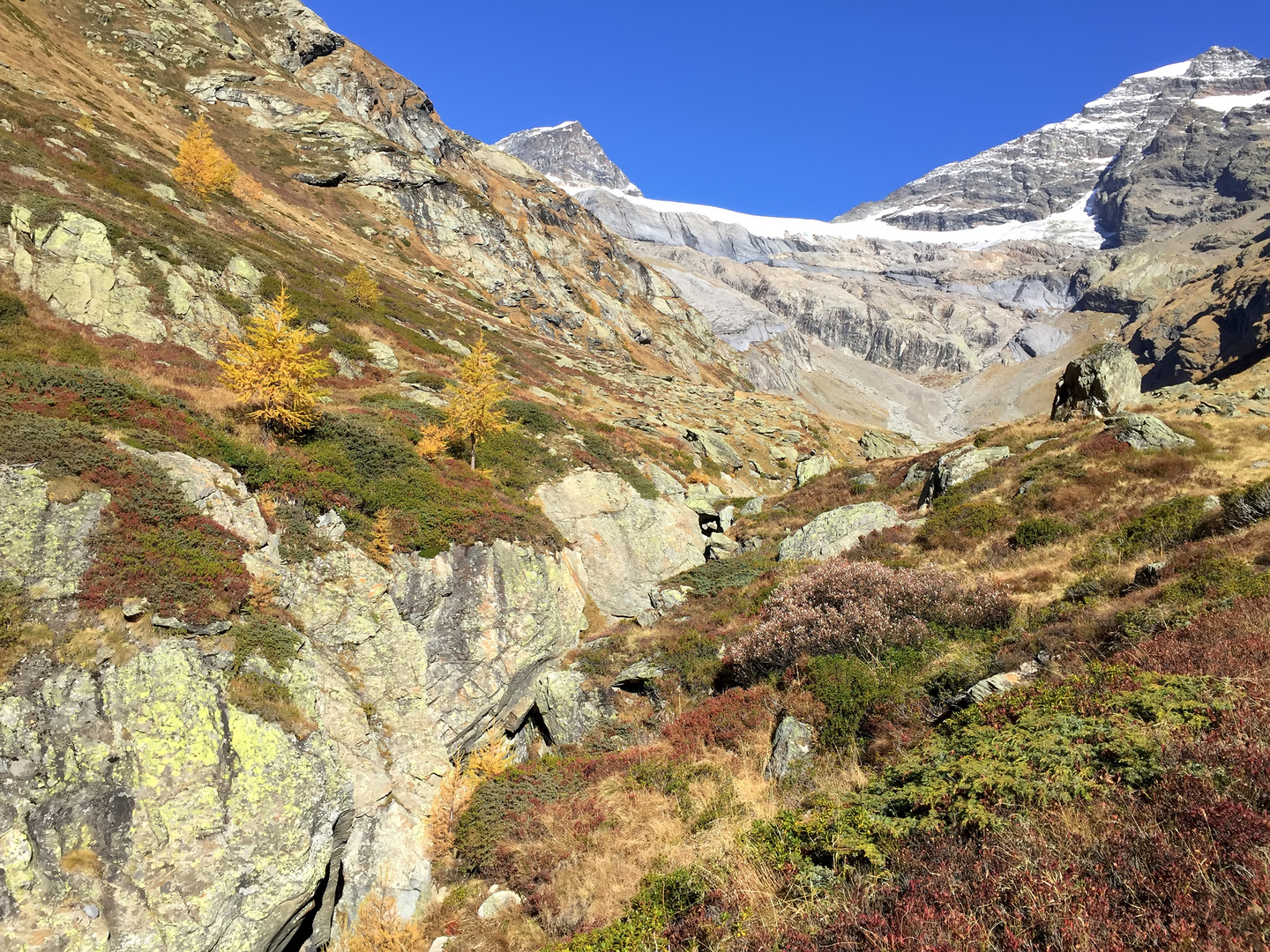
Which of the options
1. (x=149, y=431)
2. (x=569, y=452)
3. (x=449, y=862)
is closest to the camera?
(x=449, y=862)

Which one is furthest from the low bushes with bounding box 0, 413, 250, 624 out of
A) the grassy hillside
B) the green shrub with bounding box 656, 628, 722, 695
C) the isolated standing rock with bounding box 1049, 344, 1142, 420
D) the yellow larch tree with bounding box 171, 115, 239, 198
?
the yellow larch tree with bounding box 171, 115, 239, 198

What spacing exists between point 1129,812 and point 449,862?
39.0ft

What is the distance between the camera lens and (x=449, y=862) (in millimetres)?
11789

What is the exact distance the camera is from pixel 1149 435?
18.8 metres

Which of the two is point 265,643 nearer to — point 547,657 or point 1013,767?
point 547,657

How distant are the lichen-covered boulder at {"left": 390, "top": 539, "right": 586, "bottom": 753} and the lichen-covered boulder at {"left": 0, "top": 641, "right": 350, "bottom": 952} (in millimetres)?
4734

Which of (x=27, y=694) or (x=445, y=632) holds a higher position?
(x=27, y=694)

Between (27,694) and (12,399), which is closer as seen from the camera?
(27,694)

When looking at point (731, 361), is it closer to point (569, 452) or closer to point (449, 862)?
point (569, 452)

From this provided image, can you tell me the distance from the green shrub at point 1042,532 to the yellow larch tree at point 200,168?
53838 mm

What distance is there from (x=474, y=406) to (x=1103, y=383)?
28.0m

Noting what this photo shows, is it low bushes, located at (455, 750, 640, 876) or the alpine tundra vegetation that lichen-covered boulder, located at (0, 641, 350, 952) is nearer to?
the alpine tundra vegetation

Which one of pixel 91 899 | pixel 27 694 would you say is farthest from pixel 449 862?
pixel 27 694

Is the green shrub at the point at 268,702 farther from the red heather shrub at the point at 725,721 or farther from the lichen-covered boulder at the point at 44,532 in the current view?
the red heather shrub at the point at 725,721
